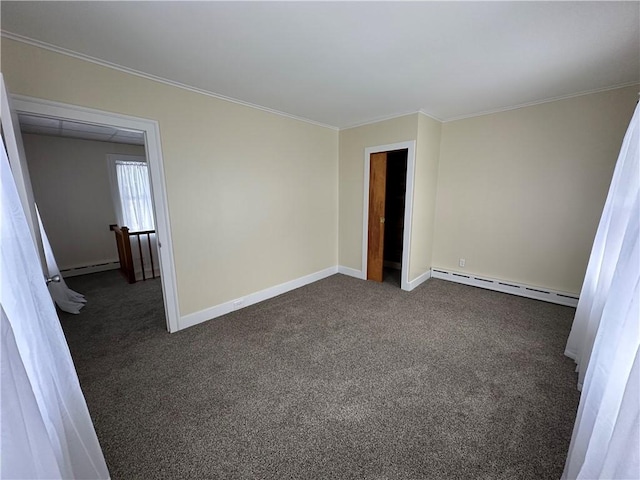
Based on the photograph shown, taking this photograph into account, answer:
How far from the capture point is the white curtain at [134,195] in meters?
5.02

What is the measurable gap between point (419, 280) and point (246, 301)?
2.56 meters

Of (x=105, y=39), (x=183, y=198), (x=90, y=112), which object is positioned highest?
(x=105, y=39)

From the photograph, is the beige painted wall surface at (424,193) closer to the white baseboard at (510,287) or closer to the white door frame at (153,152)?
the white baseboard at (510,287)

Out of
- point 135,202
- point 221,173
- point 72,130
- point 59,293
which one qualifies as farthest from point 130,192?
point 221,173

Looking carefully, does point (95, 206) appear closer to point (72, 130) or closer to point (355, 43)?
point (72, 130)

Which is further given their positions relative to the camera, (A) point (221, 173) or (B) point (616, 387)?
(A) point (221, 173)

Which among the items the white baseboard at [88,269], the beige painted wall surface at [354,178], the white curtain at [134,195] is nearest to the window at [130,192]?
the white curtain at [134,195]

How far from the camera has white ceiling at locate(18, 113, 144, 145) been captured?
3506 millimetres

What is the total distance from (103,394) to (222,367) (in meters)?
0.82

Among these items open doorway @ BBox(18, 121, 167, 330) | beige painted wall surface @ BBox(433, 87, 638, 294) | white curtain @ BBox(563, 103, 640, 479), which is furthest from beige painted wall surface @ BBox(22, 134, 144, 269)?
white curtain @ BBox(563, 103, 640, 479)

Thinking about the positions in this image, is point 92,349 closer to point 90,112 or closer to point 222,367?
point 222,367

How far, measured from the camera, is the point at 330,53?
77.7 inches

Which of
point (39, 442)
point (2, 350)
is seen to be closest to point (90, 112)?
point (2, 350)

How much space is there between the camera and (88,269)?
15.6 ft
